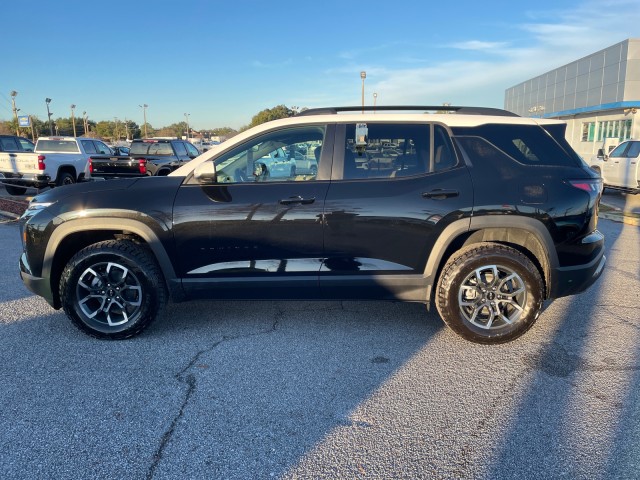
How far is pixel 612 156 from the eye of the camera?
14.3 metres

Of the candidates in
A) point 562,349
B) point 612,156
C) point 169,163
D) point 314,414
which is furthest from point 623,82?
point 314,414

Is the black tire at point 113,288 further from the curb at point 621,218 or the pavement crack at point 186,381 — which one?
the curb at point 621,218

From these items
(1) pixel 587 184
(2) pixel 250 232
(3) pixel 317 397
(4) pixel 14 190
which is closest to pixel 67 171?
(4) pixel 14 190

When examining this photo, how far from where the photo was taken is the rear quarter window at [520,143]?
3.99m

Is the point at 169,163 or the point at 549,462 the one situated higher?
the point at 169,163

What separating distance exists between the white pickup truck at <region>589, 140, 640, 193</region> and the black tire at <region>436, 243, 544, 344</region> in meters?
10.4

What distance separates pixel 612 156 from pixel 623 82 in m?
19.1

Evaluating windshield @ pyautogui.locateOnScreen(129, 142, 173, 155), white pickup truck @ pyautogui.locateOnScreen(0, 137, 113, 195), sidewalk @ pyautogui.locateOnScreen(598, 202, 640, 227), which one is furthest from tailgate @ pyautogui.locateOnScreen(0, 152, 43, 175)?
sidewalk @ pyautogui.locateOnScreen(598, 202, 640, 227)

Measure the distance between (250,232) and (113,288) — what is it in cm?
128

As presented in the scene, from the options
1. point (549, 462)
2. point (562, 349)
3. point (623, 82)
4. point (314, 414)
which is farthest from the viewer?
point (623, 82)

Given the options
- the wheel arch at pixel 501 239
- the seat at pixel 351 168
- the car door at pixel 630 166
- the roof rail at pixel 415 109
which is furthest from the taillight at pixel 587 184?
the car door at pixel 630 166

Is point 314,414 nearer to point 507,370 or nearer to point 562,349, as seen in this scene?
point 507,370

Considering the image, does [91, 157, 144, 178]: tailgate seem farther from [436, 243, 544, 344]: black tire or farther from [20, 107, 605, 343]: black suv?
[436, 243, 544, 344]: black tire

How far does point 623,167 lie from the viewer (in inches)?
531
